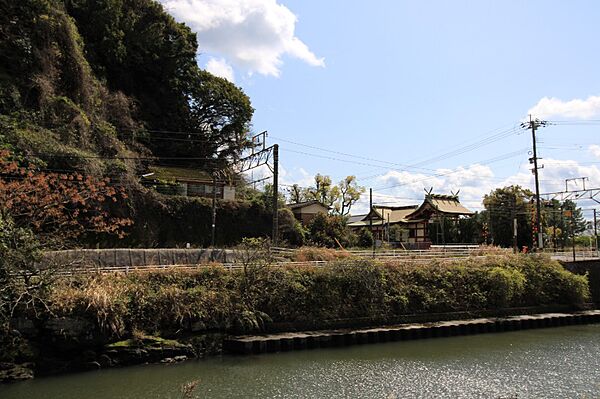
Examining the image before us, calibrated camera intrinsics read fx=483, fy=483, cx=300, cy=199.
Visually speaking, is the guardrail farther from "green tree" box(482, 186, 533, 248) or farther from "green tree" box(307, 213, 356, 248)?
"green tree" box(482, 186, 533, 248)

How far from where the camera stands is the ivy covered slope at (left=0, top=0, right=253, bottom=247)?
1006 inches

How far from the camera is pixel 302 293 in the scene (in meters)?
19.0

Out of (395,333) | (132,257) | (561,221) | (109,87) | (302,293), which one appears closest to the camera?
(395,333)

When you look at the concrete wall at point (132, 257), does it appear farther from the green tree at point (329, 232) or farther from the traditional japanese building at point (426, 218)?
the traditional japanese building at point (426, 218)

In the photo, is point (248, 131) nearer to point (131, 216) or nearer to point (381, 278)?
point (131, 216)

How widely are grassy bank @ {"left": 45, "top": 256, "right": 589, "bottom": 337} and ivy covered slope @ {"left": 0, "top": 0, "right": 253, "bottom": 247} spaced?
10.0m

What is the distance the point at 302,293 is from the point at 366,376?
5797 millimetres

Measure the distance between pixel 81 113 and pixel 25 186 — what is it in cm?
1509

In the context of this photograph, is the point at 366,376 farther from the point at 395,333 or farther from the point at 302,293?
the point at 302,293

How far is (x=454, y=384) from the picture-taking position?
12.8 metres

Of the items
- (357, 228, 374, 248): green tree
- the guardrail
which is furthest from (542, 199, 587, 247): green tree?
the guardrail

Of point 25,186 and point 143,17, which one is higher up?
point 143,17

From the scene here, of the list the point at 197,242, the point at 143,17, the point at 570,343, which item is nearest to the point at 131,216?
the point at 197,242

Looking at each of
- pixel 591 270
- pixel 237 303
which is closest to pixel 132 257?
pixel 237 303
